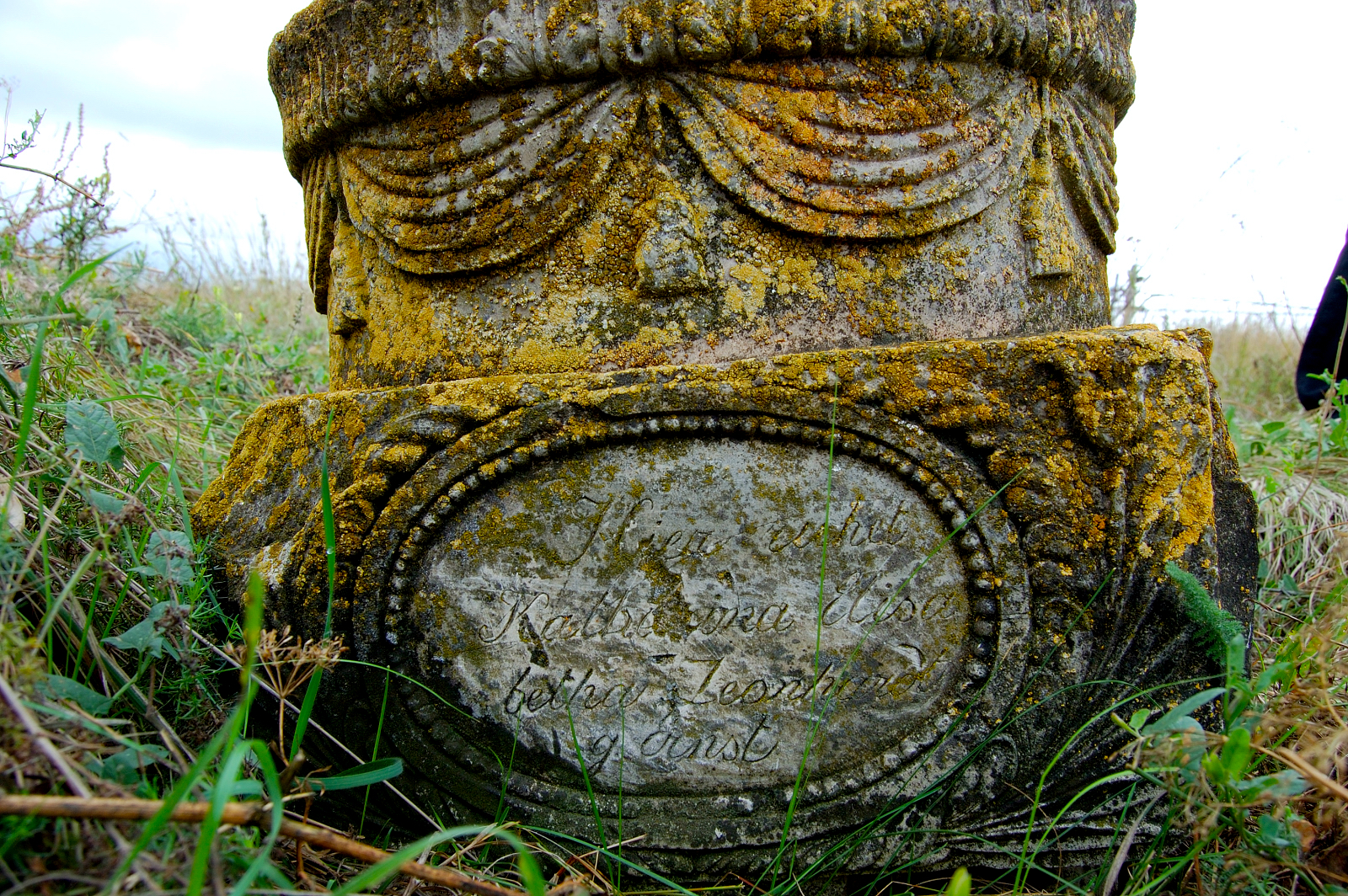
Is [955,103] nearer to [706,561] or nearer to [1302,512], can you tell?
[706,561]

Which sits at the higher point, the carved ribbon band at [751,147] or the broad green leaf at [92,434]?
the carved ribbon band at [751,147]

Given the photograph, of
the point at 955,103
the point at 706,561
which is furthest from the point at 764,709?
the point at 955,103

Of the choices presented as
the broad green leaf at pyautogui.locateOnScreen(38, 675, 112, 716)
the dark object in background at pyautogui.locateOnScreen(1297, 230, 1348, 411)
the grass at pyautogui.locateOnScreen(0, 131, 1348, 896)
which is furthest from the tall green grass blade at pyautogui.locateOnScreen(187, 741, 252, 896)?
the dark object in background at pyautogui.locateOnScreen(1297, 230, 1348, 411)

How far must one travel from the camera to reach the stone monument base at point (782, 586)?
164 cm

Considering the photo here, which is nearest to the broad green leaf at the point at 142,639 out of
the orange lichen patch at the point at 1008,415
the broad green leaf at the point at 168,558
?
the broad green leaf at the point at 168,558

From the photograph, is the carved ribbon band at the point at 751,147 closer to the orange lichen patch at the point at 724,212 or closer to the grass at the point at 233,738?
the orange lichen patch at the point at 724,212

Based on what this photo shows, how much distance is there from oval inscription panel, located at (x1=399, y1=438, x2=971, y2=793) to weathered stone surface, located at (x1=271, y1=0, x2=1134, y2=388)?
0.28 metres

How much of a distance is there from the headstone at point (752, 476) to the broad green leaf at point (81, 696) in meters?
0.38

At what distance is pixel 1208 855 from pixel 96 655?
1910 millimetres

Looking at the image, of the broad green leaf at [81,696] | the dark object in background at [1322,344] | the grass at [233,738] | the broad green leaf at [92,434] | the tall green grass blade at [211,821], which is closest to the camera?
the tall green grass blade at [211,821]

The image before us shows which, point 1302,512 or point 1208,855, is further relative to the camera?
point 1302,512

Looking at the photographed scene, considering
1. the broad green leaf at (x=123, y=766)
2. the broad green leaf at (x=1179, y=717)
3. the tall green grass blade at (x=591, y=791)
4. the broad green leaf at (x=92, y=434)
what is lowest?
the tall green grass blade at (x=591, y=791)

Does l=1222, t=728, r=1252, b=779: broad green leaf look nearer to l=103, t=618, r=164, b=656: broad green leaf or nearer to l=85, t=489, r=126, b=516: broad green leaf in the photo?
l=103, t=618, r=164, b=656: broad green leaf

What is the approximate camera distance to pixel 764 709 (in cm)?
170
